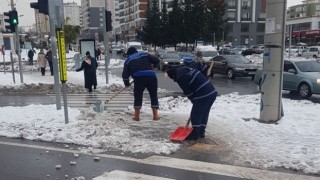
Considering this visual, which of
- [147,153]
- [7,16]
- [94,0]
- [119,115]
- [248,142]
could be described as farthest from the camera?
[94,0]

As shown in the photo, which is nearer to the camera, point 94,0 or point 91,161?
point 91,161

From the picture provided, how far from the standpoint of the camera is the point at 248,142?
23.8 ft

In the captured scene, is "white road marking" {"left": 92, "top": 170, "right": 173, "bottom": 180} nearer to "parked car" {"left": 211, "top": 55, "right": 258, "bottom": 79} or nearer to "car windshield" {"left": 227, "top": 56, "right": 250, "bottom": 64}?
"parked car" {"left": 211, "top": 55, "right": 258, "bottom": 79}

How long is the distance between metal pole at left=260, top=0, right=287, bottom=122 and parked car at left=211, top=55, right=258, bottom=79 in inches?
585

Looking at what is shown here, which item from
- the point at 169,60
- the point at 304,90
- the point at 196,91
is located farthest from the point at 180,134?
the point at 169,60

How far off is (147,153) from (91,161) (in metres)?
0.98

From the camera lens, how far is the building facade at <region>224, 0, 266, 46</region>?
10519cm

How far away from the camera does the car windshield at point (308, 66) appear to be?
15578mm

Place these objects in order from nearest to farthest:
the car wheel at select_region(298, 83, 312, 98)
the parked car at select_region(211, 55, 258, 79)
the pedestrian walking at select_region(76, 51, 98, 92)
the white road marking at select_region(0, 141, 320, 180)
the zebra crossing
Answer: the white road marking at select_region(0, 141, 320, 180)
the zebra crossing
the car wheel at select_region(298, 83, 312, 98)
the pedestrian walking at select_region(76, 51, 98, 92)
the parked car at select_region(211, 55, 258, 79)

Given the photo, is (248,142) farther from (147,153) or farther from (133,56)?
(133,56)

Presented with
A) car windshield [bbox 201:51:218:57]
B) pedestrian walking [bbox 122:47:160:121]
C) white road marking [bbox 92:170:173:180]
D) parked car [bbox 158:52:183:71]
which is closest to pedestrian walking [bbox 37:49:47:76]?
parked car [bbox 158:52:183:71]

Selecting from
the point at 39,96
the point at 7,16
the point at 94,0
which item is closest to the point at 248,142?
the point at 39,96

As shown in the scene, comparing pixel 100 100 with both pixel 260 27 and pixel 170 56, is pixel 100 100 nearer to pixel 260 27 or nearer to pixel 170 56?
pixel 170 56

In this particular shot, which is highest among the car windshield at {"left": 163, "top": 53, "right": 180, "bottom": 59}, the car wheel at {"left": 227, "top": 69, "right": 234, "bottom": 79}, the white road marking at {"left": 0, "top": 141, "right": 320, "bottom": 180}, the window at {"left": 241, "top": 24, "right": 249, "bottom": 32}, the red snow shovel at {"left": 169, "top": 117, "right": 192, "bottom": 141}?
the window at {"left": 241, "top": 24, "right": 249, "bottom": 32}
